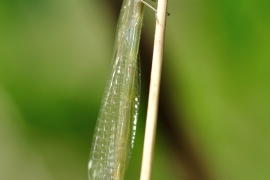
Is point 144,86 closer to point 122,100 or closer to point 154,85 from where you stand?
point 122,100

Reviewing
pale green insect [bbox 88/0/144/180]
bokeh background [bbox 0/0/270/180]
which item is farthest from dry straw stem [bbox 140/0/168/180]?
bokeh background [bbox 0/0/270/180]

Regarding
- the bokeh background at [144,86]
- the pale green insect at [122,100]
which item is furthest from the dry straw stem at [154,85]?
the bokeh background at [144,86]

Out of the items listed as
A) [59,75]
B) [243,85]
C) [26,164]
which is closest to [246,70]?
[243,85]

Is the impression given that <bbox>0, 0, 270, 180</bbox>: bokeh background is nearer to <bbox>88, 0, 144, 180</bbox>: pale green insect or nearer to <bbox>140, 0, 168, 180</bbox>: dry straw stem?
<bbox>88, 0, 144, 180</bbox>: pale green insect

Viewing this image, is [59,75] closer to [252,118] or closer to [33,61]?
[33,61]

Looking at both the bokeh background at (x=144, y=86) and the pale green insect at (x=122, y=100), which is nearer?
the pale green insect at (x=122, y=100)

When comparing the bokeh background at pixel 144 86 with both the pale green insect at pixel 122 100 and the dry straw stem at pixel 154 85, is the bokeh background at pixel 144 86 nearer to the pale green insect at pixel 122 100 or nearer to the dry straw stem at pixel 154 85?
the pale green insect at pixel 122 100
